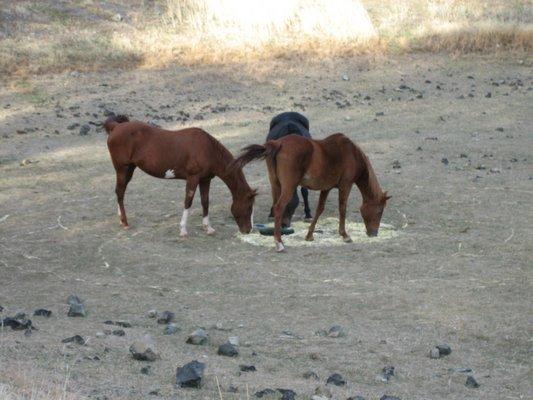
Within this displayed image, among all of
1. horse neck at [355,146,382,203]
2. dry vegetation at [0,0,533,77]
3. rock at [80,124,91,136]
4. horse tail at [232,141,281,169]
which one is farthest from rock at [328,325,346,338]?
dry vegetation at [0,0,533,77]

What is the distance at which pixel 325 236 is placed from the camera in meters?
12.4

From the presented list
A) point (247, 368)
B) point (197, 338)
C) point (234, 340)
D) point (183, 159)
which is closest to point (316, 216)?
point (183, 159)

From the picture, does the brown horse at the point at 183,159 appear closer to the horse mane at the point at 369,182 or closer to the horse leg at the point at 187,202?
the horse leg at the point at 187,202

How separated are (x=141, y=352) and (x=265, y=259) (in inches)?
170

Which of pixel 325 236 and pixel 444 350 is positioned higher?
pixel 444 350

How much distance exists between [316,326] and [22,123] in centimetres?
1139

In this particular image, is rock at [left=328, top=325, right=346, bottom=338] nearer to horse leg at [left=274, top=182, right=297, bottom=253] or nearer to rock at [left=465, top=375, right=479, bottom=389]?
rock at [left=465, top=375, right=479, bottom=389]

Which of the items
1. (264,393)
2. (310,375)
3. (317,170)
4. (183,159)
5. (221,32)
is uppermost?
(221,32)

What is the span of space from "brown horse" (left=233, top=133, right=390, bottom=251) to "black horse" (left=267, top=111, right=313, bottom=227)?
56 centimetres

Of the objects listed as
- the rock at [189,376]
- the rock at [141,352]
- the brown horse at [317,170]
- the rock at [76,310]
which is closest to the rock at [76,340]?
the rock at [141,352]

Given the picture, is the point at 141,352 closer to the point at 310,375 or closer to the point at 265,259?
the point at 310,375

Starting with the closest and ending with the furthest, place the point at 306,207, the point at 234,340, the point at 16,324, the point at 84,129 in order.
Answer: the point at 16,324
the point at 234,340
the point at 306,207
the point at 84,129

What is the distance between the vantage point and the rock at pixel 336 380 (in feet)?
23.4

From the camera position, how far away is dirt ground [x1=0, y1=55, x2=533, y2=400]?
741cm
